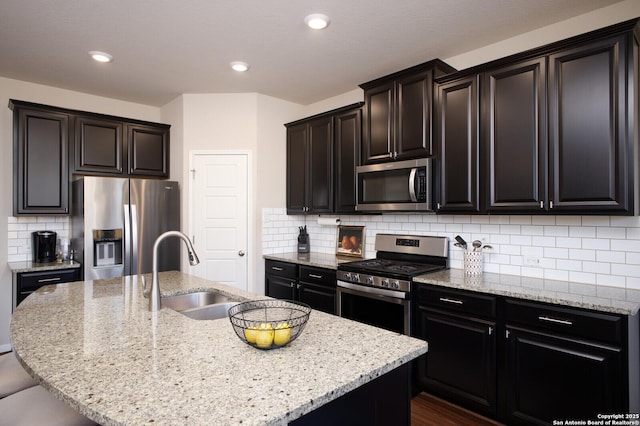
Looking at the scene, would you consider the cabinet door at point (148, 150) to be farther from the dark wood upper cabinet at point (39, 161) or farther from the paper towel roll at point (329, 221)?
the paper towel roll at point (329, 221)

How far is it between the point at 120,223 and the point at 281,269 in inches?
65.5

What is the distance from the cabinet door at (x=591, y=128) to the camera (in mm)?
2031

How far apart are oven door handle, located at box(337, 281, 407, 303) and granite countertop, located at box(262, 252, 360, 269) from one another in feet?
0.65

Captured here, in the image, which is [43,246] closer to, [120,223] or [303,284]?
[120,223]

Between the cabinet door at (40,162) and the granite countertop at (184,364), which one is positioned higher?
the cabinet door at (40,162)

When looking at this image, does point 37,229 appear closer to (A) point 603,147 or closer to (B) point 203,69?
(B) point 203,69

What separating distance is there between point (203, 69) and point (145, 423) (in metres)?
3.22

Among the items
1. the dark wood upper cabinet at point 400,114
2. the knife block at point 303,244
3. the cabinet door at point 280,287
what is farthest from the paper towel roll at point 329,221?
the dark wood upper cabinet at point 400,114

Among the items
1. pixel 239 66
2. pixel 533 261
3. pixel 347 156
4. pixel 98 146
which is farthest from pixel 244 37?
pixel 533 261

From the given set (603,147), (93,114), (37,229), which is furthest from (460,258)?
(37,229)

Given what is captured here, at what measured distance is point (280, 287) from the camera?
3.93m

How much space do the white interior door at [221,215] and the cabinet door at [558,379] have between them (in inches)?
109

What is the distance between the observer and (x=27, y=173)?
11.5 feet

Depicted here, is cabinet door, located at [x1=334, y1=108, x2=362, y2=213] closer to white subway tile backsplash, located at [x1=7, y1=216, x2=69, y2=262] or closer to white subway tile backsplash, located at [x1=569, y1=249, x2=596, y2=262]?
white subway tile backsplash, located at [x1=569, y1=249, x2=596, y2=262]
